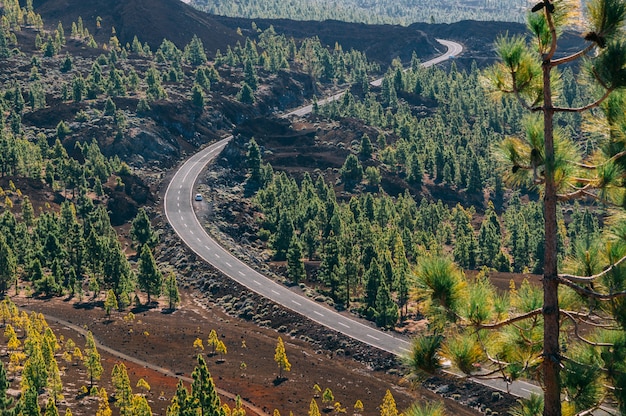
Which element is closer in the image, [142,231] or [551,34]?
[551,34]

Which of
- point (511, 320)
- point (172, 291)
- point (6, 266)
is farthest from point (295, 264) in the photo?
point (511, 320)

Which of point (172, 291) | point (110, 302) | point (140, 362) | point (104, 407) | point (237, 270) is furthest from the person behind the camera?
point (237, 270)

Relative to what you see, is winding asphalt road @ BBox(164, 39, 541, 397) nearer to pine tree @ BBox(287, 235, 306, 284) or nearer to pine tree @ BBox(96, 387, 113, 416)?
pine tree @ BBox(287, 235, 306, 284)

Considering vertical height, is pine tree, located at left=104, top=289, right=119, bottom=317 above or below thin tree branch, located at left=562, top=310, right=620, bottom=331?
below

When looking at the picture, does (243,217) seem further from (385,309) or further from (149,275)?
(385,309)

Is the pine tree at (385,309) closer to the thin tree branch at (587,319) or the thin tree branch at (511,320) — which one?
the thin tree branch at (511,320)

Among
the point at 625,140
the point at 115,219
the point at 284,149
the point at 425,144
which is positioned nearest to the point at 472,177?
the point at 425,144

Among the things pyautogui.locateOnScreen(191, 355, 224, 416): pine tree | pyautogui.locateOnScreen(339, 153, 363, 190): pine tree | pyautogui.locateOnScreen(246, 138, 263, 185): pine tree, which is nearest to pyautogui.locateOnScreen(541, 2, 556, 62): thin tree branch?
pyautogui.locateOnScreen(191, 355, 224, 416): pine tree
